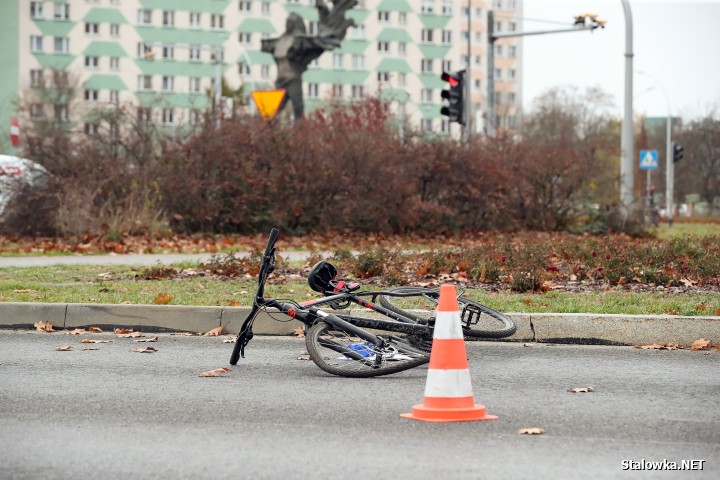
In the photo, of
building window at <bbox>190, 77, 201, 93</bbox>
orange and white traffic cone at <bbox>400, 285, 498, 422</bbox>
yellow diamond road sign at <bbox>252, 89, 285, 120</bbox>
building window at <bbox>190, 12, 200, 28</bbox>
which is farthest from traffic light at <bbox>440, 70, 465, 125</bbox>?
building window at <bbox>190, 12, 200, 28</bbox>

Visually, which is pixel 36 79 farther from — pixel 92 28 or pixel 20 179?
pixel 20 179

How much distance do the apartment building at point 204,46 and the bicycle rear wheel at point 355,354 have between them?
7899 cm

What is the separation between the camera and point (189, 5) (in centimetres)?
10512

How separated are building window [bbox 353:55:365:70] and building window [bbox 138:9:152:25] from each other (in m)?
19.0

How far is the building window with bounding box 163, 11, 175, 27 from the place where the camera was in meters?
104

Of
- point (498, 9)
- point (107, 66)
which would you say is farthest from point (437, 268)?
point (498, 9)

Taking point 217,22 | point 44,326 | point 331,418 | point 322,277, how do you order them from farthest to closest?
1. point 217,22
2. point 44,326
3. point 322,277
4. point 331,418

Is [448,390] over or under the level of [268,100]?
under

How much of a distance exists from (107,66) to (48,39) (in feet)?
16.5

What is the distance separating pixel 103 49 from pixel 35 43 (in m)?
5.33

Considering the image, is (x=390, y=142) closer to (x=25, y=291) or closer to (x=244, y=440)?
(x=25, y=291)

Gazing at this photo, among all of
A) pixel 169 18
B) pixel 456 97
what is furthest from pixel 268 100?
pixel 169 18

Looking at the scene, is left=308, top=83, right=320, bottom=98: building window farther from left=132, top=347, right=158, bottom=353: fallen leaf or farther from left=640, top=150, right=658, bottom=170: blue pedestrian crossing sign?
left=132, top=347, right=158, bottom=353: fallen leaf

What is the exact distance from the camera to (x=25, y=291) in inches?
528
